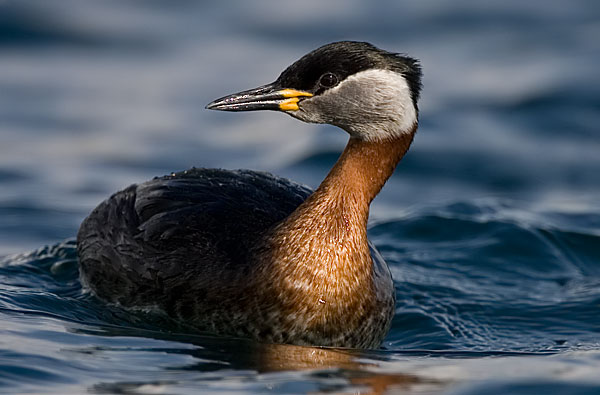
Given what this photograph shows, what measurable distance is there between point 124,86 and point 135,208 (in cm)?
619

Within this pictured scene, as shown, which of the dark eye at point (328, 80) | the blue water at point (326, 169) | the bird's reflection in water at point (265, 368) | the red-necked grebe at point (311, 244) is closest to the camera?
the bird's reflection in water at point (265, 368)

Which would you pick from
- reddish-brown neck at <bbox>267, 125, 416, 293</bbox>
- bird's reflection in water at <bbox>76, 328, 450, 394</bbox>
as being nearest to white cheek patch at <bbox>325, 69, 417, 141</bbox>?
reddish-brown neck at <bbox>267, 125, 416, 293</bbox>

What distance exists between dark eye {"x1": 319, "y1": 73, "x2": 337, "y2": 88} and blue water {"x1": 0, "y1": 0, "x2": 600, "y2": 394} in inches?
61.3

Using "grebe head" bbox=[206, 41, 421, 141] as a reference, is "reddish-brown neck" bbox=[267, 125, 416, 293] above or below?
below

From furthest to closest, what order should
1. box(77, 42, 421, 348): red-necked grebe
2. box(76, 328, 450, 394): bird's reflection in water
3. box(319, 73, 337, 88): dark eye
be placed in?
box(319, 73, 337, 88): dark eye < box(77, 42, 421, 348): red-necked grebe < box(76, 328, 450, 394): bird's reflection in water

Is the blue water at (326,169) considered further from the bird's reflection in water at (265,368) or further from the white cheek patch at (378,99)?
the white cheek patch at (378,99)

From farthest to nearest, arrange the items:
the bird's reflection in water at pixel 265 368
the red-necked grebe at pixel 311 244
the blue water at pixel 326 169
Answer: the red-necked grebe at pixel 311 244
the blue water at pixel 326 169
the bird's reflection in water at pixel 265 368

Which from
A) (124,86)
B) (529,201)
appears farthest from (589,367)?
(124,86)

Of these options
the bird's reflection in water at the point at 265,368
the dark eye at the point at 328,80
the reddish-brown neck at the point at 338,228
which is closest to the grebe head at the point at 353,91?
the dark eye at the point at 328,80

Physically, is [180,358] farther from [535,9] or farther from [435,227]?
[535,9]

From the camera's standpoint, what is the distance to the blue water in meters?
6.06

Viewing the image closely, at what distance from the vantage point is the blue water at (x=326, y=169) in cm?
A: 606

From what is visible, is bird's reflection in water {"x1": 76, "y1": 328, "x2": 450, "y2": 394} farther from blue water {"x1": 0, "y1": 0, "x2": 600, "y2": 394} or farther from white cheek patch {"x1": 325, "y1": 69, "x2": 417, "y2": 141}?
white cheek patch {"x1": 325, "y1": 69, "x2": 417, "y2": 141}

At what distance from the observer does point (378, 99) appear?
6703mm
